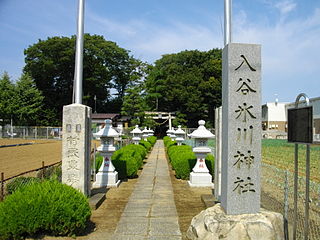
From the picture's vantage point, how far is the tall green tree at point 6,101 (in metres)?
42.8

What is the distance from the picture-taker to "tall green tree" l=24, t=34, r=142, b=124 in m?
48.0

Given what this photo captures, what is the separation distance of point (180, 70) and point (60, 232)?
45205 millimetres

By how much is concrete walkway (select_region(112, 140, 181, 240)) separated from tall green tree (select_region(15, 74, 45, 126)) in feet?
128

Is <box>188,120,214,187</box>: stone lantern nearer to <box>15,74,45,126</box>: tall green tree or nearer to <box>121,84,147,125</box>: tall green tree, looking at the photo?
<box>121,84,147,125</box>: tall green tree

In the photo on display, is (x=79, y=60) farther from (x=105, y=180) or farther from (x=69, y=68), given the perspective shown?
(x=69, y=68)

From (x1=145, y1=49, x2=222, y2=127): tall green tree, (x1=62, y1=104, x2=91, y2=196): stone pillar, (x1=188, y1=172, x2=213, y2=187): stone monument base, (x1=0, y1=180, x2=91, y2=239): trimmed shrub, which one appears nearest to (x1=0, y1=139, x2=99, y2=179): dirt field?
(x1=62, y1=104, x2=91, y2=196): stone pillar

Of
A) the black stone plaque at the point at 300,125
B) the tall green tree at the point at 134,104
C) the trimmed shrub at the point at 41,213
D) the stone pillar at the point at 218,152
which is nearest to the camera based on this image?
the black stone plaque at the point at 300,125

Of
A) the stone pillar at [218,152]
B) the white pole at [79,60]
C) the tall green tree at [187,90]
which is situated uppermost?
the tall green tree at [187,90]

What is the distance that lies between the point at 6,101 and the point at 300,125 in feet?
149

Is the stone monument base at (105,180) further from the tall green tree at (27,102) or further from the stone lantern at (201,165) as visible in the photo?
the tall green tree at (27,102)

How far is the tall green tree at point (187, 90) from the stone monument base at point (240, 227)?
1550 inches

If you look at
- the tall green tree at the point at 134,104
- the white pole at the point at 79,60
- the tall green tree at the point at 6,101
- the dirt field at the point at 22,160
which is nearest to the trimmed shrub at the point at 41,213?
the white pole at the point at 79,60

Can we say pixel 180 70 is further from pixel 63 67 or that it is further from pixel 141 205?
pixel 141 205

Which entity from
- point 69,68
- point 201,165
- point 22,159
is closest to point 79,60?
point 201,165
